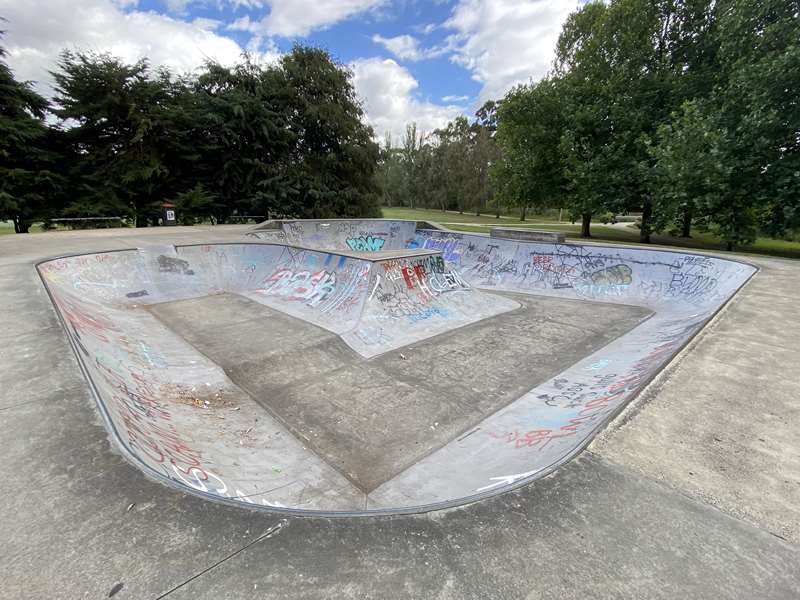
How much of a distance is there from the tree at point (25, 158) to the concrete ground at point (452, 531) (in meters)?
23.7

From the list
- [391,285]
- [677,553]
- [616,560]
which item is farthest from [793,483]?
[391,285]

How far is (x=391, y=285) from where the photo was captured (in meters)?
9.26

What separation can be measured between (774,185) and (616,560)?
19348 mm

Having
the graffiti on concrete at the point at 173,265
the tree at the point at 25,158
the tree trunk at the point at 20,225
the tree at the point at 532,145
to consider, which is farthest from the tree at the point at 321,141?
the graffiti on concrete at the point at 173,265

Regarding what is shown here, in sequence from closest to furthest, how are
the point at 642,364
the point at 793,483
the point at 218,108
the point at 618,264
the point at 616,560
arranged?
the point at 616,560
the point at 793,483
the point at 642,364
the point at 618,264
the point at 218,108

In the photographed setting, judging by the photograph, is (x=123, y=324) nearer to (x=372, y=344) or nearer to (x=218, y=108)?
(x=372, y=344)

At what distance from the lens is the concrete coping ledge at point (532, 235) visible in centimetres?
1368

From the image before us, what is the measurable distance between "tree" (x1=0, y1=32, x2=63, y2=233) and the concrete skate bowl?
1417 centimetres

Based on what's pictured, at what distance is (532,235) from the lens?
566 inches

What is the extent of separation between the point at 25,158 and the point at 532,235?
86.6 ft

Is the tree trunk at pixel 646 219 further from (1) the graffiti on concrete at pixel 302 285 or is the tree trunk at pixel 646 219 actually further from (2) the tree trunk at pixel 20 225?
(2) the tree trunk at pixel 20 225

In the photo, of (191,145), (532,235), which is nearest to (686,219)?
(532,235)

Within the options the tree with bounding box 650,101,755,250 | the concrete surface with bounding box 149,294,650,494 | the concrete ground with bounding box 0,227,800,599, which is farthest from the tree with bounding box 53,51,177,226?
the tree with bounding box 650,101,755,250

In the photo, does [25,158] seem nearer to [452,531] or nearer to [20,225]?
[20,225]
